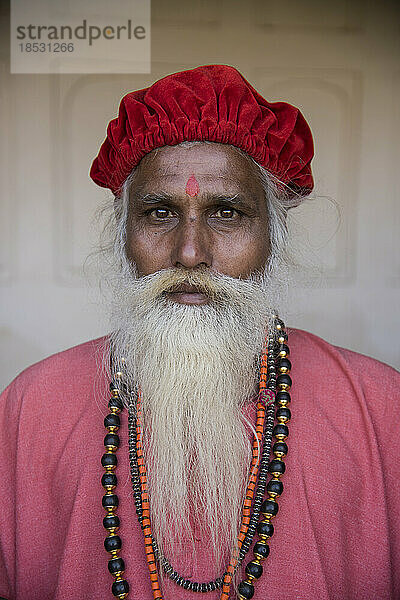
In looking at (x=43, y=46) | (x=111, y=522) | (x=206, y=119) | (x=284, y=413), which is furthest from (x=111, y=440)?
(x=43, y=46)

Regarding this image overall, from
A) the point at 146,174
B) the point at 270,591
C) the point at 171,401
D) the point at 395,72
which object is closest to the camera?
the point at 270,591

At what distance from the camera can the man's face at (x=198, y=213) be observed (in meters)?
1.60

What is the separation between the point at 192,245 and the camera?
157cm

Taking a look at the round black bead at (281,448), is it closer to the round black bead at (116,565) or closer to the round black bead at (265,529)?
the round black bead at (265,529)

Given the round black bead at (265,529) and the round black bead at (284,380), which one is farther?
the round black bead at (284,380)

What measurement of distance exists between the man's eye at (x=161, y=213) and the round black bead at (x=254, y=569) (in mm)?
899

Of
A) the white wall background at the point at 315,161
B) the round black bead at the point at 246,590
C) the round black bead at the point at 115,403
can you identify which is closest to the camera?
the round black bead at the point at 246,590

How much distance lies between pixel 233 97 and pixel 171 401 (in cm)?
80

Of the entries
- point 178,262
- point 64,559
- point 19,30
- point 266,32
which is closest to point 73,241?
point 19,30

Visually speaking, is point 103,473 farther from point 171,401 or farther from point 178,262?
point 178,262

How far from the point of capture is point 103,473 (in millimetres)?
1590

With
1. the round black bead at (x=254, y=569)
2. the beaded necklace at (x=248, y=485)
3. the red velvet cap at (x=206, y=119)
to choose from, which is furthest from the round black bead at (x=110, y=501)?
the red velvet cap at (x=206, y=119)

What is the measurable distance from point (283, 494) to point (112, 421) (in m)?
0.47

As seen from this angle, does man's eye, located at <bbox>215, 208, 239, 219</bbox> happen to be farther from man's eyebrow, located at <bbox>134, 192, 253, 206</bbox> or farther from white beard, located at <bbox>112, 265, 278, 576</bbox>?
white beard, located at <bbox>112, 265, 278, 576</bbox>
